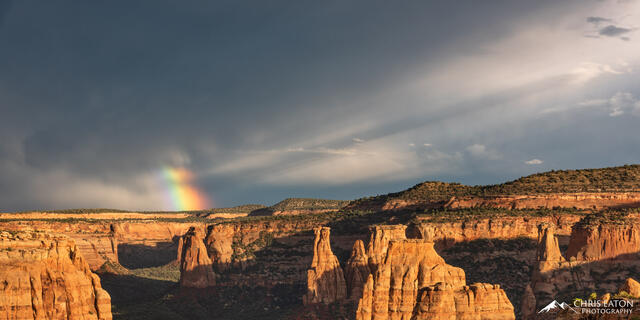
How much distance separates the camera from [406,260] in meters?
72.1

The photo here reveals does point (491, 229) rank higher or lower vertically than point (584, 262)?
higher

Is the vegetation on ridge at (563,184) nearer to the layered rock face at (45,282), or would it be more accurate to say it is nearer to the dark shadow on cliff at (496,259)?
the dark shadow on cliff at (496,259)

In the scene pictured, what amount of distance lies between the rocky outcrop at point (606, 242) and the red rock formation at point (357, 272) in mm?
29066

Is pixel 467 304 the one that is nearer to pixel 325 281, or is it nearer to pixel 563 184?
pixel 325 281

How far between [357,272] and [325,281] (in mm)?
7004

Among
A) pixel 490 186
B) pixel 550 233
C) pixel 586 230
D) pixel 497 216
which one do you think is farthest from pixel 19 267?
pixel 490 186

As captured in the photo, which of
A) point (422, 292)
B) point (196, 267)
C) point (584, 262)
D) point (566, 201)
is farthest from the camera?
point (196, 267)

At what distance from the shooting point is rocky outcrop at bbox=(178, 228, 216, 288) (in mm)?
150000

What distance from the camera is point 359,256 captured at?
117m

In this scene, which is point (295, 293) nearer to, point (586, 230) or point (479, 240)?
point (479, 240)

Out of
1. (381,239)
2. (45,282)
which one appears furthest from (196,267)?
(45,282)

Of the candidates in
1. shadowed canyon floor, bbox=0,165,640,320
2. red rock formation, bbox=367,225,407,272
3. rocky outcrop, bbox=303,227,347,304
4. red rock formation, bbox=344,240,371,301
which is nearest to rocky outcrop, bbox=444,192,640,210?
shadowed canyon floor, bbox=0,165,640,320

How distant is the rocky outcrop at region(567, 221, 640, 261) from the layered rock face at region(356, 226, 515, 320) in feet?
133

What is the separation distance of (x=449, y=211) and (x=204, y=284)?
49321mm
